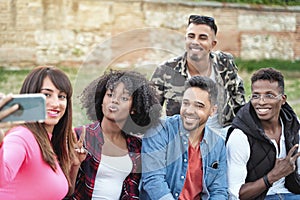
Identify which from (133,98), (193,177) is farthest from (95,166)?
(193,177)

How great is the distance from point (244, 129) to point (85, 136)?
0.98m

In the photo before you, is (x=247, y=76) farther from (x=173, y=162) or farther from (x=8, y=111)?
(x=8, y=111)

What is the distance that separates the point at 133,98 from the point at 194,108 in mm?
365

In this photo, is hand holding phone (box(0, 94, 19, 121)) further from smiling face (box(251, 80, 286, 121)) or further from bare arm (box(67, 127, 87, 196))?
smiling face (box(251, 80, 286, 121))

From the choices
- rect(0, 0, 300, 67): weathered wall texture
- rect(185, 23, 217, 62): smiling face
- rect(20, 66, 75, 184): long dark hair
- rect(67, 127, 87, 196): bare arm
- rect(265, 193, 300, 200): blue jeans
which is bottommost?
rect(265, 193, 300, 200): blue jeans

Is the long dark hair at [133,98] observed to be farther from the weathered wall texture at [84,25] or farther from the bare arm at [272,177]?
the weathered wall texture at [84,25]

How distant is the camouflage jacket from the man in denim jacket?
31 cm

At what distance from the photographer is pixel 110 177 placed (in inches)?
144

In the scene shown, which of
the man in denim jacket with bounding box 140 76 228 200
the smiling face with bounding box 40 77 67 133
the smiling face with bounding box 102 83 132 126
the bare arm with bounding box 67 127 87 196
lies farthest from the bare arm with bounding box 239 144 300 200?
the smiling face with bounding box 40 77 67 133

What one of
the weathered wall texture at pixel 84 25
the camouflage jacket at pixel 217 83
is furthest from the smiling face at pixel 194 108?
the weathered wall texture at pixel 84 25

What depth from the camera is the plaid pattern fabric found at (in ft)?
12.1

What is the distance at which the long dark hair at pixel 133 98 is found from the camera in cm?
373

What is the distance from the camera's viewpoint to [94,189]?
365 cm

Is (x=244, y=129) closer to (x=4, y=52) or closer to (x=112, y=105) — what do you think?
(x=112, y=105)
